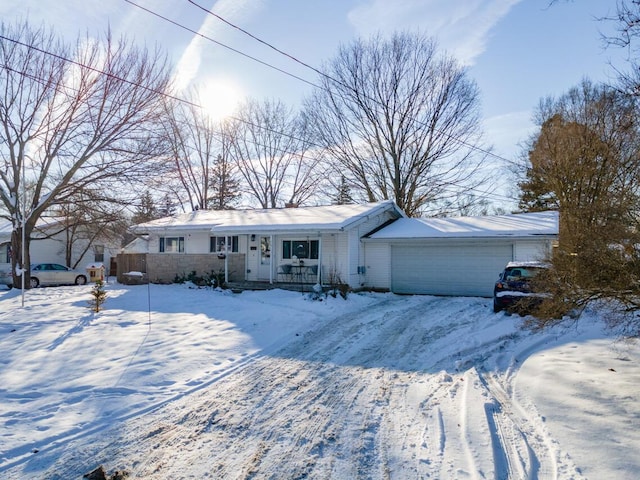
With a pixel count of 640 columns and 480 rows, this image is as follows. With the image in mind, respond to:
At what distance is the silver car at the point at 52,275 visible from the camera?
2312 cm

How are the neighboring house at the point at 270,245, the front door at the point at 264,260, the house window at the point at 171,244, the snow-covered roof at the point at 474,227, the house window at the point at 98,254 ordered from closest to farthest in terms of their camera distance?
1. the snow-covered roof at the point at 474,227
2. the neighboring house at the point at 270,245
3. the front door at the point at 264,260
4. the house window at the point at 171,244
5. the house window at the point at 98,254

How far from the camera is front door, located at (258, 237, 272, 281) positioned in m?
19.3

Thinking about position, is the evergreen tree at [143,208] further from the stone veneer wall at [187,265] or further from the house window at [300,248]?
the house window at [300,248]

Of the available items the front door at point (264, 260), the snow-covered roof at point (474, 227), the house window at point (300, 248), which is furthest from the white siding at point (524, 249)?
the front door at point (264, 260)

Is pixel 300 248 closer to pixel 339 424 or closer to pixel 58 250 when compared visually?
pixel 339 424

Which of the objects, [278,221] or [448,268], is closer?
[448,268]

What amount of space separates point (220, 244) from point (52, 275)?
1044 centimetres

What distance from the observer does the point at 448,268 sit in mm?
17531

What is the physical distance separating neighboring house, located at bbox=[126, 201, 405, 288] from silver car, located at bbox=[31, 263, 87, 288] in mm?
4066

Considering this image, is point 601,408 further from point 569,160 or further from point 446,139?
point 446,139

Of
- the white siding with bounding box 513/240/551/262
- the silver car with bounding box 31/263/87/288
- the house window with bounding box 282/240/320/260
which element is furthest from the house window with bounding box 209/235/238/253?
the white siding with bounding box 513/240/551/262

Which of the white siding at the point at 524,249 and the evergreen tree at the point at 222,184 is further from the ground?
the evergreen tree at the point at 222,184

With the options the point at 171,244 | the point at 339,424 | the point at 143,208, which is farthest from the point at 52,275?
the point at 339,424

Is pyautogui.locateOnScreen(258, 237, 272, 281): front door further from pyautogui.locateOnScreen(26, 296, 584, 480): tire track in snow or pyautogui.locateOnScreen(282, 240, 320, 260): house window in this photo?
pyautogui.locateOnScreen(26, 296, 584, 480): tire track in snow
